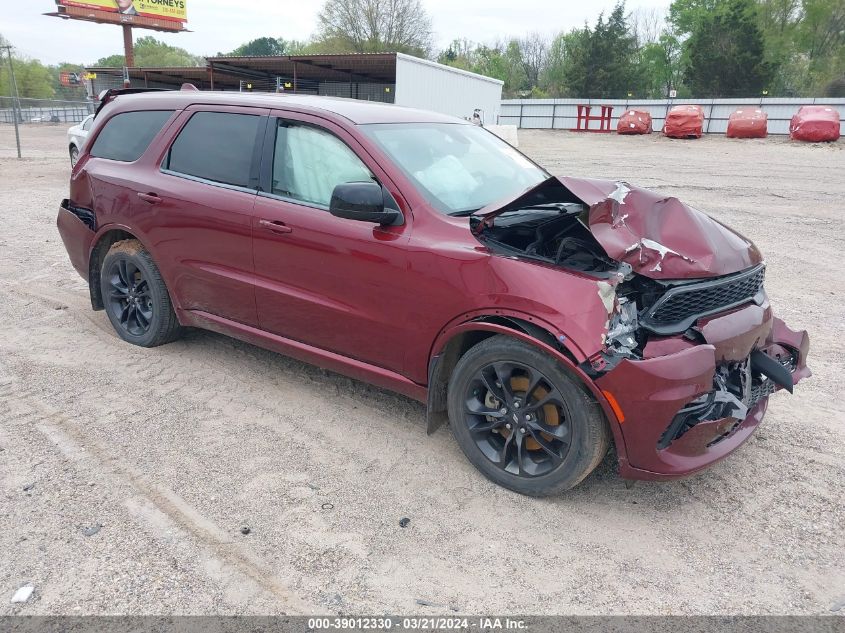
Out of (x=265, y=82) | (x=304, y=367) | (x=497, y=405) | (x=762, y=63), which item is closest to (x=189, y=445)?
(x=304, y=367)

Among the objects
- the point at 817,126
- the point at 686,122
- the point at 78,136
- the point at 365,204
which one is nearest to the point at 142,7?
the point at 78,136

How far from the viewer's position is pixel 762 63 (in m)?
44.3

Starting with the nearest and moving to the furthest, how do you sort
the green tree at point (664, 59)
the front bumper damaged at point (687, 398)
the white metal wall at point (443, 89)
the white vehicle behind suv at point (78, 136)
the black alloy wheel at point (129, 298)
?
the front bumper damaged at point (687, 398)
the black alloy wheel at point (129, 298)
the white vehicle behind suv at point (78, 136)
the white metal wall at point (443, 89)
the green tree at point (664, 59)

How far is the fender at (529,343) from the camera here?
2.82 m

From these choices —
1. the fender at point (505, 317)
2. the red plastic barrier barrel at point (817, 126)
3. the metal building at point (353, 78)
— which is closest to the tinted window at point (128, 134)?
the fender at point (505, 317)

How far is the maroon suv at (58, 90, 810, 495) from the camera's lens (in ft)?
9.38

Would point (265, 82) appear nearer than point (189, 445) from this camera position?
No

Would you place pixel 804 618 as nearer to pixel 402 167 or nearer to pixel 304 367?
pixel 402 167

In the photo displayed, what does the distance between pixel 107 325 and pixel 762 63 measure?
165 ft

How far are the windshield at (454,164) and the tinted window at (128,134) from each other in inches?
77.4

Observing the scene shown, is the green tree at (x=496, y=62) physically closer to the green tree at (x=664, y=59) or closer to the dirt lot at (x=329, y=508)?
the green tree at (x=664, y=59)

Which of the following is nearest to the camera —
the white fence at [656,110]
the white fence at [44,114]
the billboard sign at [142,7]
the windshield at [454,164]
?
the windshield at [454,164]

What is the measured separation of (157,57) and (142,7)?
4176cm

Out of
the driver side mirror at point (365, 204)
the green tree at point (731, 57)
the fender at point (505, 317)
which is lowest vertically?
the fender at point (505, 317)
